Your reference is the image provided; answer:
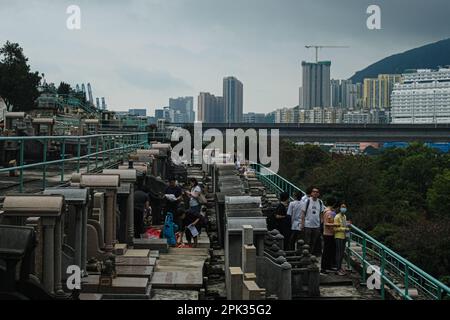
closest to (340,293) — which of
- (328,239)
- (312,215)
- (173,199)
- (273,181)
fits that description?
(328,239)

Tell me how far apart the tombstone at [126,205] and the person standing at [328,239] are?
12.3 feet

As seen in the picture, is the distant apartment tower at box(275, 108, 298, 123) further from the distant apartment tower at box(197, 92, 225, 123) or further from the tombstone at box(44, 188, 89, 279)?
the tombstone at box(44, 188, 89, 279)

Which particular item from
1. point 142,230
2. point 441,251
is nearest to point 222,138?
point 441,251

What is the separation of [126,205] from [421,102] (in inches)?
6836

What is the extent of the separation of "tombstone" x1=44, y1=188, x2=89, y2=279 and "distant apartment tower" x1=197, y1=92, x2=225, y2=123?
326ft

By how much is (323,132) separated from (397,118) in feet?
299

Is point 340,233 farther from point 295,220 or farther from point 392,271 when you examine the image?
point 392,271

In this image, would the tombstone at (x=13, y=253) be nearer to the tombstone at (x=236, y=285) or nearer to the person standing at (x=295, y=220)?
the tombstone at (x=236, y=285)

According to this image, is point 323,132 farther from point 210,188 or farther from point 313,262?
point 313,262

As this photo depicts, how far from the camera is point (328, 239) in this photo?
1069 cm
